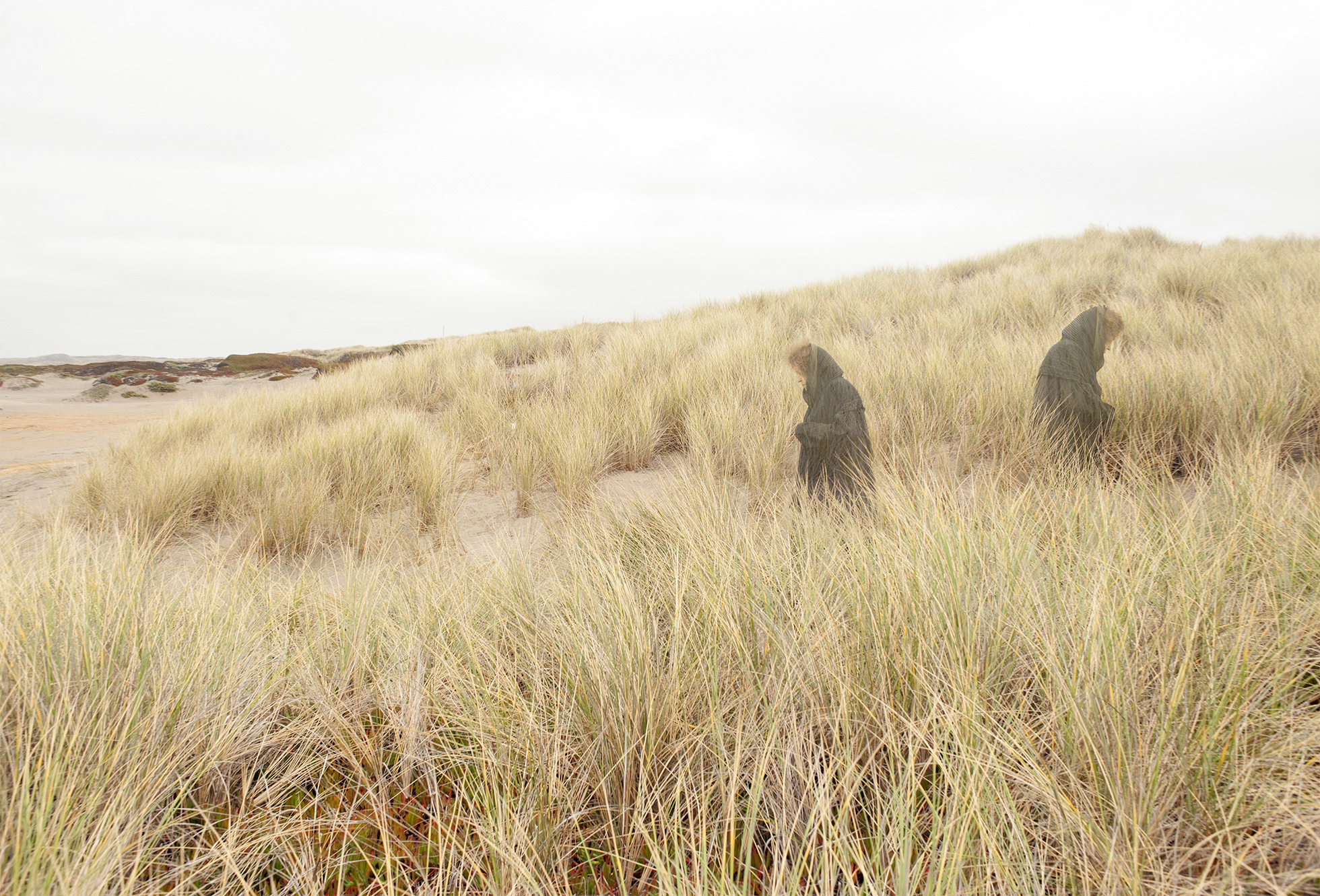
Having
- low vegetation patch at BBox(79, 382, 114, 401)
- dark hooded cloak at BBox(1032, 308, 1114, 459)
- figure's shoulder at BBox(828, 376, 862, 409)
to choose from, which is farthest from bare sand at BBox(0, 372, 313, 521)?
dark hooded cloak at BBox(1032, 308, 1114, 459)

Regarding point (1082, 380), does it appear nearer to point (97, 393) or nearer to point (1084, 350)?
point (1084, 350)

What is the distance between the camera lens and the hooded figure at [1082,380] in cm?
263

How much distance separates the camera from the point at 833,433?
249 cm

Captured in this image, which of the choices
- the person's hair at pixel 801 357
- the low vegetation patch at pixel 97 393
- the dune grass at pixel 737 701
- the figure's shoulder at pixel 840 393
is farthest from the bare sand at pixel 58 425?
the figure's shoulder at pixel 840 393

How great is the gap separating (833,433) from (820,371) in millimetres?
303

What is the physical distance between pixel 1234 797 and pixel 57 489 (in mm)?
7341

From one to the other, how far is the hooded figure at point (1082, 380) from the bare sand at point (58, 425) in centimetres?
670

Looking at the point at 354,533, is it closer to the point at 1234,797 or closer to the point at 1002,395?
the point at 1234,797

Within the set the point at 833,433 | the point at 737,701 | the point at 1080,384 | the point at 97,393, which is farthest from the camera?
the point at 97,393

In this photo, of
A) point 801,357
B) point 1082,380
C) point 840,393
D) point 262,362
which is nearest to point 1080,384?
point 1082,380

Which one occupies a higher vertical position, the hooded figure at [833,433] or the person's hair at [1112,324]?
the person's hair at [1112,324]

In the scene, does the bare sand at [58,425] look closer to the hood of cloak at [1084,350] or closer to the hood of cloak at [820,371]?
the hood of cloak at [820,371]

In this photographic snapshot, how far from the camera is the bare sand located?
16.1 ft

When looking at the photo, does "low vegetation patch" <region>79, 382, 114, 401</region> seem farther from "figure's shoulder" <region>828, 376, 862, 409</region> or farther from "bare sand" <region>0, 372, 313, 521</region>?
"figure's shoulder" <region>828, 376, 862, 409</region>
